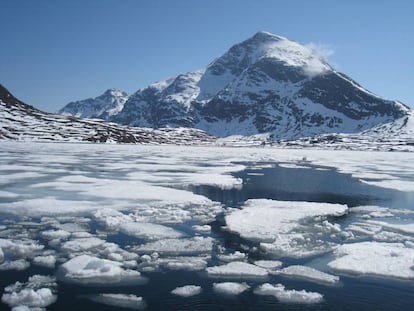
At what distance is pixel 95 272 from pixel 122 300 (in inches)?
62.6

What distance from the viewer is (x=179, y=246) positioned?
38.2ft

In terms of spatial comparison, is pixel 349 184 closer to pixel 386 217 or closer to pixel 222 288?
pixel 386 217

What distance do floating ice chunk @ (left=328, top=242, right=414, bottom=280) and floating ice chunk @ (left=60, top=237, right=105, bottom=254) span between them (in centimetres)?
665

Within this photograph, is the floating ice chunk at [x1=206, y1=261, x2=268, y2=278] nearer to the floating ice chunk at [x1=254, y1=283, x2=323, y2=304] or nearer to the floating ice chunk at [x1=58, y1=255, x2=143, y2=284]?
the floating ice chunk at [x1=254, y1=283, x2=323, y2=304]

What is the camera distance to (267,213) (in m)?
16.2

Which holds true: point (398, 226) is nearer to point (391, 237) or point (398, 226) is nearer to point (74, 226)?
point (391, 237)

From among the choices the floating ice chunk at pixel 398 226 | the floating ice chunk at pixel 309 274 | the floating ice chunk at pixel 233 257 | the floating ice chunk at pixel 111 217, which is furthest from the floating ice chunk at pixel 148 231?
the floating ice chunk at pixel 398 226

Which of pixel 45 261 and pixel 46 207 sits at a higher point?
pixel 46 207

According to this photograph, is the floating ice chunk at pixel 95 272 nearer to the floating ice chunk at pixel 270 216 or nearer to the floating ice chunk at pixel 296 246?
the floating ice chunk at pixel 296 246

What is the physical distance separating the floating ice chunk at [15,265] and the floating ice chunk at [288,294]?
5.68 metres

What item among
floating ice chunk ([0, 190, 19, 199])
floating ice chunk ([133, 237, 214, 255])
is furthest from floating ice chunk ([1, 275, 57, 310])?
floating ice chunk ([0, 190, 19, 199])

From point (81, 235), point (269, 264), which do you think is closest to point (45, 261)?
point (81, 235)

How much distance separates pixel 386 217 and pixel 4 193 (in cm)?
1775

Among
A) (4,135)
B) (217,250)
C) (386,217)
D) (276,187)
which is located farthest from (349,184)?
(4,135)
